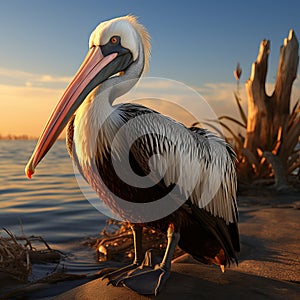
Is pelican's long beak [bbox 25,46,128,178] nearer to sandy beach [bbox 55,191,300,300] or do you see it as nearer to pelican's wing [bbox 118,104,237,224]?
pelican's wing [bbox 118,104,237,224]

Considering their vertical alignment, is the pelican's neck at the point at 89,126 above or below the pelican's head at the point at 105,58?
below

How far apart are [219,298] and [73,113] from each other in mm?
1447

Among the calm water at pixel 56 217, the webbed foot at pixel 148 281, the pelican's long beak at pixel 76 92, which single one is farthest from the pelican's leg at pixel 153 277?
the calm water at pixel 56 217

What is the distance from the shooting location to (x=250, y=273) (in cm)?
339

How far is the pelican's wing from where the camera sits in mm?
2764

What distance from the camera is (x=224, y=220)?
3.09 meters

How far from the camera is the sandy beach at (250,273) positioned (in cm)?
271

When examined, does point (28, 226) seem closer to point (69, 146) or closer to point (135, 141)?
point (69, 146)

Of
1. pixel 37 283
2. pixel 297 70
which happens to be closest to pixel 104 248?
pixel 37 283

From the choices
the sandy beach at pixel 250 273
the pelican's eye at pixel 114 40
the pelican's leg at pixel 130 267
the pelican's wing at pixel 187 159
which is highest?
the pelican's eye at pixel 114 40

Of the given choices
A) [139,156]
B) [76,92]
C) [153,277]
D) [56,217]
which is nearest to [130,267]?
[153,277]

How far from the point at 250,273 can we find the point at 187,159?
111cm

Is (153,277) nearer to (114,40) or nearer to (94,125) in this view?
(94,125)

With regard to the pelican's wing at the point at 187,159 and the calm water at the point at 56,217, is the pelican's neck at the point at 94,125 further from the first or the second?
the calm water at the point at 56,217
